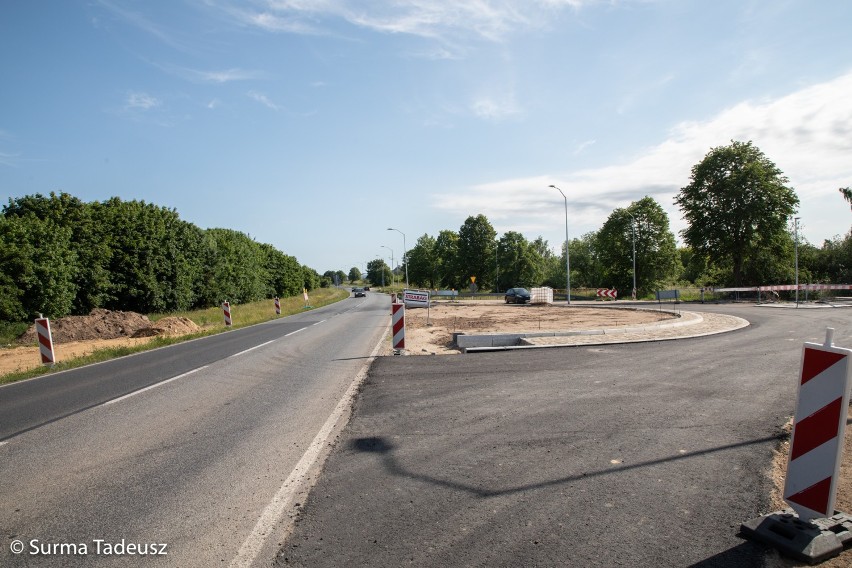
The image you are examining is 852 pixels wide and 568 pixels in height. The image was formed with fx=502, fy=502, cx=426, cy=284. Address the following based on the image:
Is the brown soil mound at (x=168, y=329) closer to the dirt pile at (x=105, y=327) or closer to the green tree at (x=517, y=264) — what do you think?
the dirt pile at (x=105, y=327)

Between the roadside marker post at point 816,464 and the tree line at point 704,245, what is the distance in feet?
159

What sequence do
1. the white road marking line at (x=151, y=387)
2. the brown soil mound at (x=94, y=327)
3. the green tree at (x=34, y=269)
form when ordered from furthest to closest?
the brown soil mound at (x=94, y=327)
the green tree at (x=34, y=269)
the white road marking line at (x=151, y=387)

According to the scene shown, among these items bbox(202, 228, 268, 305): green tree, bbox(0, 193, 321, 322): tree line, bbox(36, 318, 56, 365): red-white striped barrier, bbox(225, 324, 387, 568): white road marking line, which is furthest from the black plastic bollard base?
bbox(202, 228, 268, 305): green tree

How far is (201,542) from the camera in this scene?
11.4ft

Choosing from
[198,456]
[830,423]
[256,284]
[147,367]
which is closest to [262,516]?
[198,456]

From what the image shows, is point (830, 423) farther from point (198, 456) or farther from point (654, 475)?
point (198, 456)

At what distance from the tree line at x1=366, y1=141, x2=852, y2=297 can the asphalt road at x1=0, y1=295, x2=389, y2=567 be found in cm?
4863

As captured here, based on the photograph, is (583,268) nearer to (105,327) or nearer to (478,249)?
(478,249)

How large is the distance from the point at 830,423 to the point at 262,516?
414 centimetres

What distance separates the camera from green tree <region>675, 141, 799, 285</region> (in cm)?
4609

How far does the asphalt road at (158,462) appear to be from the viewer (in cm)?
352

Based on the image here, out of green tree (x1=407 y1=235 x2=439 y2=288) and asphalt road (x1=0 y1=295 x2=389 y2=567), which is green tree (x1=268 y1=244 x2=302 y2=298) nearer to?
green tree (x1=407 y1=235 x2=439 y2=288)

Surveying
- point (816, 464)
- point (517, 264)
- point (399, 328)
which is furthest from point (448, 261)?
point (816, 464)

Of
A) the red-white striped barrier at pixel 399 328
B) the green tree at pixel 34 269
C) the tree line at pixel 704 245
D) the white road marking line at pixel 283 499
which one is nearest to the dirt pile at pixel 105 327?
the green tree at pixel 34 269
